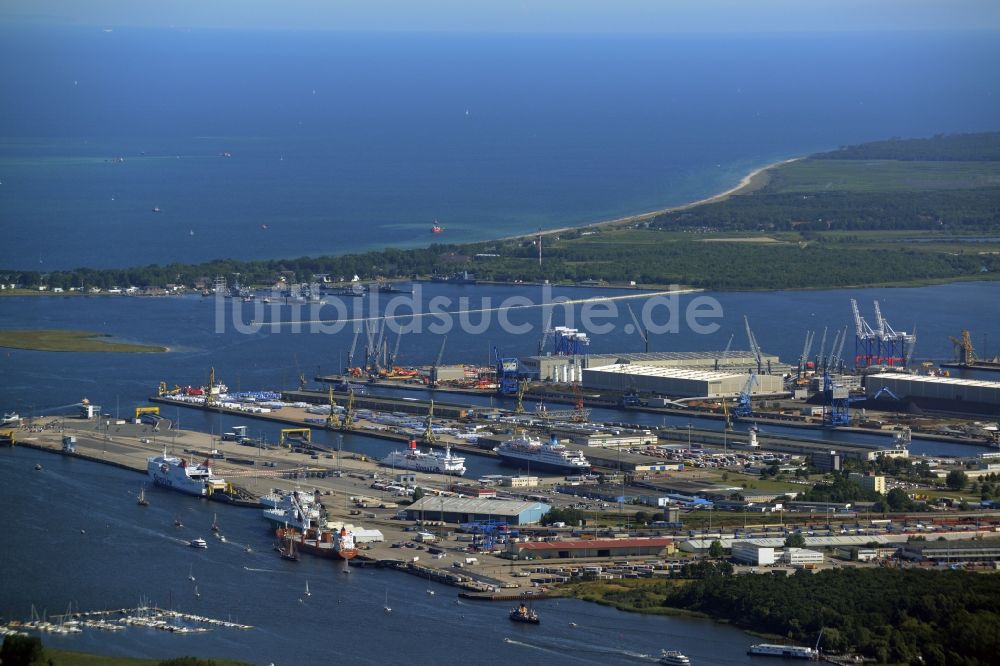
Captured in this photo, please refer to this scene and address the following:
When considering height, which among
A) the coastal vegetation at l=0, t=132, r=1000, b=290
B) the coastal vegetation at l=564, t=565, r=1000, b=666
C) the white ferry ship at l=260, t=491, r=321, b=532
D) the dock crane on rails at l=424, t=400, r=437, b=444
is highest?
the coastal vegetation at l=0, t=132, r=1000, b=290

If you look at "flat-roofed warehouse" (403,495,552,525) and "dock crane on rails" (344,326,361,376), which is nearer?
"flat-roofed warehouse" (403,495,552,525)

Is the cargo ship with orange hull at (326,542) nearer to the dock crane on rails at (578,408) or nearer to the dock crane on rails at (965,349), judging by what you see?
the dock crane on rails at (578,408)

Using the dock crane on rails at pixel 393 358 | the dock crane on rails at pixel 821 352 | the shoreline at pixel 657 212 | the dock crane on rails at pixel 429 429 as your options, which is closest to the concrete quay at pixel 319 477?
the dock crane on rails at pixel 429 429

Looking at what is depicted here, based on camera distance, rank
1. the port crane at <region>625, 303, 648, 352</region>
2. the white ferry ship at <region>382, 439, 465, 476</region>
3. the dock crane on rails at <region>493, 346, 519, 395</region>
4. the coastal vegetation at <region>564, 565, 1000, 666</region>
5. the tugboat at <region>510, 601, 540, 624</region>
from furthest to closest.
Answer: the port crane at <region>625, 303, 648, 352</region>, the dock crane on rails at <region>493, 346, 519, 395</region>, the white ferry ship at <region>382, 439, 465, 476</region>, the tugboat at <region>510, 601, 540, 624</region>, the coastal vegetation at <region>564, 565, 1000, 666</region>

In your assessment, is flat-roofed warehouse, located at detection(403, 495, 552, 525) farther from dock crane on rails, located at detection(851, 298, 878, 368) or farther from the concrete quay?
dock crane on rails, located at detection(851, 298, 878, 368)

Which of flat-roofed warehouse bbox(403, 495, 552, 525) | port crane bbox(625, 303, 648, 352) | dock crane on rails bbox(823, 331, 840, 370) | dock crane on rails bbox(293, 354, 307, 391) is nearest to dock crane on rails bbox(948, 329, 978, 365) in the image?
dock crane on rails bbox(823, 331, 840, 370)

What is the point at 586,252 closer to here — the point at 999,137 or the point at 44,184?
the point at 44,184
